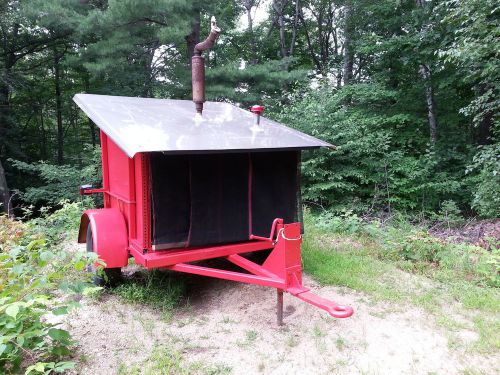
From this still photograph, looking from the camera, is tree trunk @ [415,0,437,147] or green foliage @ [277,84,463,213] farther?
tree trunk @ [415,0,437,147]

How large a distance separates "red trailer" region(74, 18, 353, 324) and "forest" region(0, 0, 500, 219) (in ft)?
15.5

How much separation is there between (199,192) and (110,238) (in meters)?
1.11

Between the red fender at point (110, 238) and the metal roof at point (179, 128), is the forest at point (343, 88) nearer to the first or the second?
the metal roof at point (179, 128)

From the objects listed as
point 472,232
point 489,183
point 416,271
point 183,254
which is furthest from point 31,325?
point 489,183

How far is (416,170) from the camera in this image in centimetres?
963

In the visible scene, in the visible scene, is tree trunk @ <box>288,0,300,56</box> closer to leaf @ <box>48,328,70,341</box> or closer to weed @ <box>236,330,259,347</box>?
weed @ <box>236,330,259,347</box>

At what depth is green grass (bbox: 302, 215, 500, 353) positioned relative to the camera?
3.80 metres

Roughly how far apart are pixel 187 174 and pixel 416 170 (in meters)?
7.70

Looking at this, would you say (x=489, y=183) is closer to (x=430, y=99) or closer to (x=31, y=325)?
(x=430, y=99)

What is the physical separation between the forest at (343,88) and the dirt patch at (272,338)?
493cm

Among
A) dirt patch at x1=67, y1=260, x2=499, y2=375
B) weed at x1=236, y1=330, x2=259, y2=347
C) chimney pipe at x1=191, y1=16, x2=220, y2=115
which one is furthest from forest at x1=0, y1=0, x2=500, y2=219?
weed at x1=236, y1=330, x2=259, y2=347

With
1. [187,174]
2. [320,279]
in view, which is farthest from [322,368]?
[187,174]

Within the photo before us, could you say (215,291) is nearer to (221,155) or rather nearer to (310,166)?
(221,155)

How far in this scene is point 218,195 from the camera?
3795 millimetres
